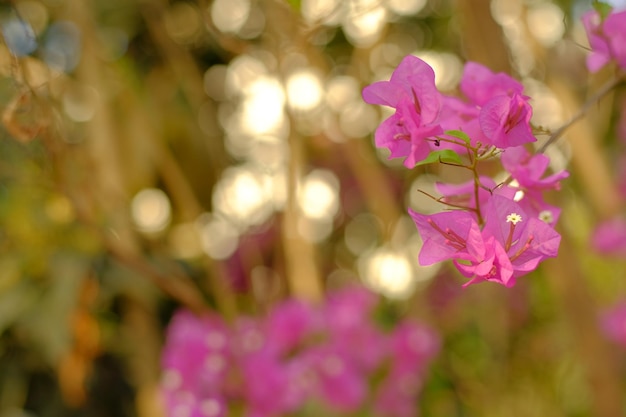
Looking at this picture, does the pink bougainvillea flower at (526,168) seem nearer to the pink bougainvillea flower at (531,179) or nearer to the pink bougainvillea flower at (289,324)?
the pink bougainvillea flower at (531,179)

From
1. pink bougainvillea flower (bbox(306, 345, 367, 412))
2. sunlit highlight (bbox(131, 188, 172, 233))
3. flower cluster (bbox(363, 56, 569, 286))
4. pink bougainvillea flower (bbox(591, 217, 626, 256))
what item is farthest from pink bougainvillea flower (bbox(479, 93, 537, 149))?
sunlit highlight (bbox(131, 188, 172, 233))

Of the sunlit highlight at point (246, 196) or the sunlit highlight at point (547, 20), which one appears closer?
the sunlit highlight at point (246, 196)

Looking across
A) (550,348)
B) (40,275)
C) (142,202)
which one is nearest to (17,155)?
(40,275)

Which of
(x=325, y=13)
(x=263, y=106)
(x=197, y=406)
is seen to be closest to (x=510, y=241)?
(x=325, y=13)

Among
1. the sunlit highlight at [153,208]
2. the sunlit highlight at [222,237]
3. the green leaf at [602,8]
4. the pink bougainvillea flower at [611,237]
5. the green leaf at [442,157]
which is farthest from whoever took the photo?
the sunlit highlight at [153,208]

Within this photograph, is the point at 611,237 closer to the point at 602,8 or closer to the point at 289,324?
the point at 289,324

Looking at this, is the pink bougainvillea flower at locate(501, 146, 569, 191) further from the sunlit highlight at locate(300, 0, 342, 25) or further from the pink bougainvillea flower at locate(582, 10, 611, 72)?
the sunlit highlight at locate(300, 0, 342, 25)

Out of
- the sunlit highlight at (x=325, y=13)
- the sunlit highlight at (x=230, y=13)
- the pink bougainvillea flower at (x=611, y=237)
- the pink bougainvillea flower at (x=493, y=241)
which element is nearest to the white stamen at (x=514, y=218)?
the pink bougainvillea flower at (x=493, y=241)

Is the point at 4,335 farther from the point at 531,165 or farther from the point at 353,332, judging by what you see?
the point at 531,165
